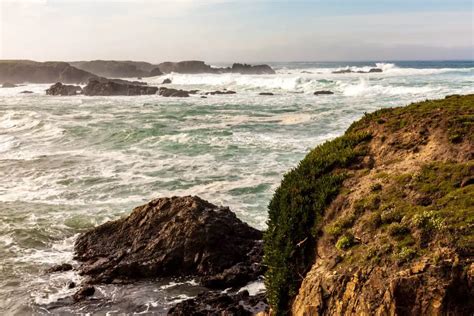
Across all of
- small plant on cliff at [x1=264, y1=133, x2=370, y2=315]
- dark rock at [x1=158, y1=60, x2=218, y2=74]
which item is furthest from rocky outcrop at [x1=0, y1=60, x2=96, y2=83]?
small plant on cliff at [x1=264, y1=133, x2=370, y2=315]

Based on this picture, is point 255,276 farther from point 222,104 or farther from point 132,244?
point 222,104

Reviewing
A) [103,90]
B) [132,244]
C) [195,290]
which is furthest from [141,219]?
[103,90]

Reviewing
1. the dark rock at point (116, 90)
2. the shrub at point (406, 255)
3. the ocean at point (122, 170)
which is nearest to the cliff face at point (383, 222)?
the shrub at point (406, 255)

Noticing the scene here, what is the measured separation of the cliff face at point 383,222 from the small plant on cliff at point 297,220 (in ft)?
0.06

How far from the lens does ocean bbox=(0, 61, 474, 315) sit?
13.2 meters

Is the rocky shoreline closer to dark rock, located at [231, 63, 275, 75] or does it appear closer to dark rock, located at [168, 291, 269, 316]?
dark rock, located at [168, 291, 269, 316]

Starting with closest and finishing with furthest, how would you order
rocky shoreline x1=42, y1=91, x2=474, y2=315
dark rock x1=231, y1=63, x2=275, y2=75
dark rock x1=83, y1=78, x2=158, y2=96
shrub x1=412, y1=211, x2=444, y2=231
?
rocky shoreline x1=42, y1=91, x2=474, y2=315
shrub x1=412, y1=211, x2=444, y2=231
dark rock x1=83, y1=78, x2=158, y2=96
dark rock x1=231, y1=63, x2=275, y2=75

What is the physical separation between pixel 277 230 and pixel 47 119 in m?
41.9

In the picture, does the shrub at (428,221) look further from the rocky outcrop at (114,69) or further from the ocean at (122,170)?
the rocky outcrop at (114,69)

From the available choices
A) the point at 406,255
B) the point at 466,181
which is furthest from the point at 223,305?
the point at 466,181

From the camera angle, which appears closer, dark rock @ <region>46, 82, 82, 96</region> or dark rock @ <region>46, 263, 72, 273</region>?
dark rock @ <region>46, 263, 72, 273</region>

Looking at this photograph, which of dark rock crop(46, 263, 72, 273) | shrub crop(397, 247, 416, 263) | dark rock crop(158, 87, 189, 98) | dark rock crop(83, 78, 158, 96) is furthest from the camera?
dark rock crop(83, 78, 158, 96)

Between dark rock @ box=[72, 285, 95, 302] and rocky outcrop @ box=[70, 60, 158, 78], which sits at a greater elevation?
rocky outcrop @ box=[70, 60, 158, 78]

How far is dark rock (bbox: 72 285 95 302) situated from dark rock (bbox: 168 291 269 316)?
247cm
